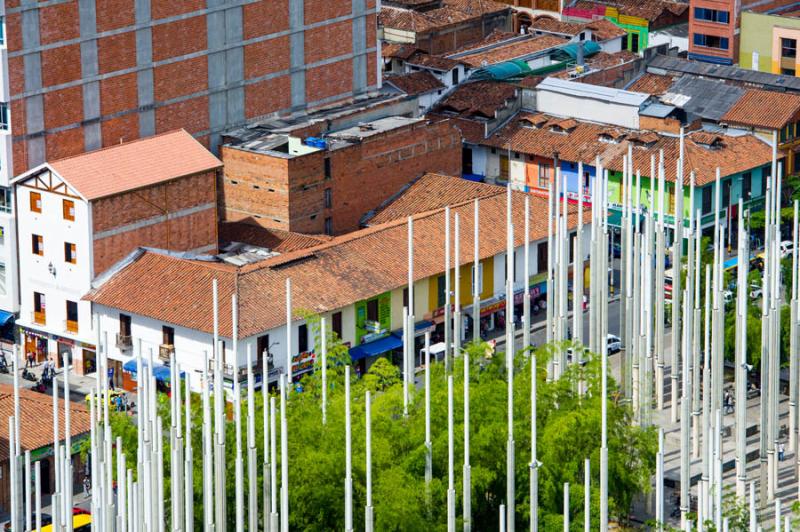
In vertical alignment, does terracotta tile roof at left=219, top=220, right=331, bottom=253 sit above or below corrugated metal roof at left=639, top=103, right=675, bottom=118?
below

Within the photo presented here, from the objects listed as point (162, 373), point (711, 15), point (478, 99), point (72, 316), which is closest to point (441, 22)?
point (711, 15)

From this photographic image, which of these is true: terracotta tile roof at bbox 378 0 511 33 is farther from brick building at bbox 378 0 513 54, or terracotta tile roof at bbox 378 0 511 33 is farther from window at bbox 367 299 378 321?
window at bbox 367 299 378 321

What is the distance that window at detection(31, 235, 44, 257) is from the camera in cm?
11350

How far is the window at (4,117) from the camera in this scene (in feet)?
373

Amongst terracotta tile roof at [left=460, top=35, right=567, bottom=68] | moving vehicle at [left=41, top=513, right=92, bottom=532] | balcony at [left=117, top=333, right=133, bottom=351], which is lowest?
moving vehicle at [left=41, top=513, right=92, bottom=532]

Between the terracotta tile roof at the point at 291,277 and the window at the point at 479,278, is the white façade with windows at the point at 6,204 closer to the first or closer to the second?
the terracotta tile roof at the point at 291,277

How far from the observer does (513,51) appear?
487ft

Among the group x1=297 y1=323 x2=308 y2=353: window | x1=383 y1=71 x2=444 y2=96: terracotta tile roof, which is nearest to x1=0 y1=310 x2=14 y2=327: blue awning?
x1=297 y1=323 x2=308 y2=353: window

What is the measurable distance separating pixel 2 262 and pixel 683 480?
43.8 meters

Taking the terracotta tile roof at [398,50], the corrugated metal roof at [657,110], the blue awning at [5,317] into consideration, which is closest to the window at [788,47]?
the corrugated metal roof at [657,110]

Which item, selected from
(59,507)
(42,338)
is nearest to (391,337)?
(42,338)

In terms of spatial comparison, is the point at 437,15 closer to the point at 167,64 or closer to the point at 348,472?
the point at 167,64

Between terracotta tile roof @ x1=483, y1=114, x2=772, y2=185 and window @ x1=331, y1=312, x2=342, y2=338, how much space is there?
72.9 ft

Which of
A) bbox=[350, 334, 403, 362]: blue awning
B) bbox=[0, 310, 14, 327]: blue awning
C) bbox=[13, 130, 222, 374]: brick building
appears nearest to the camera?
bbox=[350, 334, 403, 362]: blue awning
